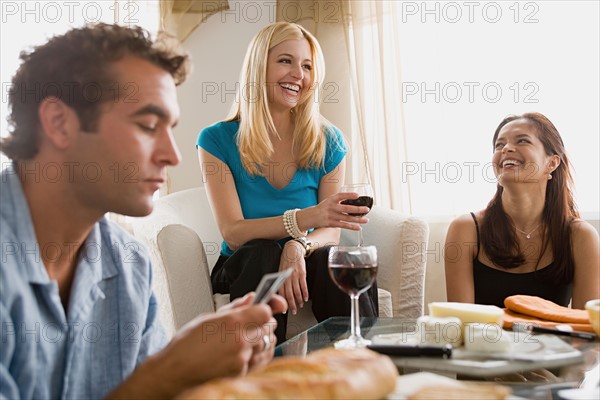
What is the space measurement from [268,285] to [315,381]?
0.59ft

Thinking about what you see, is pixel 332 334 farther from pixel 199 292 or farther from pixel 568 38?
pixel 568 38

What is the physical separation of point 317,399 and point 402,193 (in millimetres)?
2800

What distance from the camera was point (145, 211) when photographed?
109 cm

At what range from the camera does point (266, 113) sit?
2559mm

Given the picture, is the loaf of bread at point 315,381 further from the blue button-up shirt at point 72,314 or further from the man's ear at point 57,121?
the man's ear at point 57,121

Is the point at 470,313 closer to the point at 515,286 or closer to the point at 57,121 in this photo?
the point at 57,121

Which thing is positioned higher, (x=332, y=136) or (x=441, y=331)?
(x=332, y=136)

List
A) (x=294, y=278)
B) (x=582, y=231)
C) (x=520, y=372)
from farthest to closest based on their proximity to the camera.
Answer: (x=582, y=231) → (x=294, y=278) → (x=520, y=372)

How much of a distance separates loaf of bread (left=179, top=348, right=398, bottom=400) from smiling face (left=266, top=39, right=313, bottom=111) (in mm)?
1734

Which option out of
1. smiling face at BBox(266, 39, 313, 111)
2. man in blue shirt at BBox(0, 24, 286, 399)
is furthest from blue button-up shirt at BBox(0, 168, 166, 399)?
smiling face at BBox(266, 39, 313, 111)

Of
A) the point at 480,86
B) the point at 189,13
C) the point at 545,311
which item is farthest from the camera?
the point at 189,13

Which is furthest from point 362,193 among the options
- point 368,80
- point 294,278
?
point 368,80

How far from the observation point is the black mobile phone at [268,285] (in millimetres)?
923

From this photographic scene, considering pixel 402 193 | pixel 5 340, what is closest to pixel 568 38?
pixel 402 193
